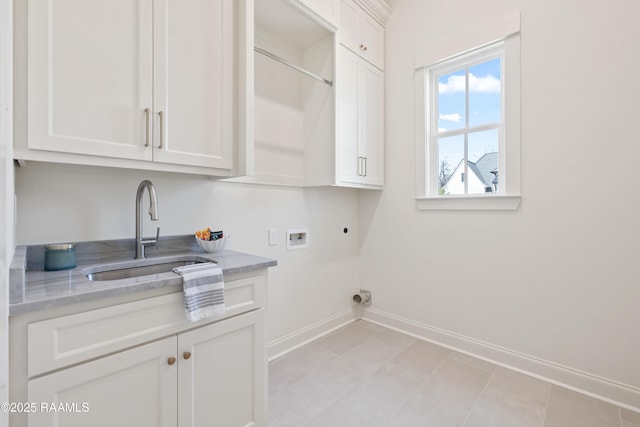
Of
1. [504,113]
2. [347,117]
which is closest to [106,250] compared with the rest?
[347,117]

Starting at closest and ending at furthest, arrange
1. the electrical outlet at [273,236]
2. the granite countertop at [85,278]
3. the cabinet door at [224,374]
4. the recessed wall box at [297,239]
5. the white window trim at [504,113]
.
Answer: the granite countertop at [85,278] < the cabinet door at [224,374] < the white window trim at [504,113] < the electrical outlet at [273,236] < the recessed wall box at [297,239]

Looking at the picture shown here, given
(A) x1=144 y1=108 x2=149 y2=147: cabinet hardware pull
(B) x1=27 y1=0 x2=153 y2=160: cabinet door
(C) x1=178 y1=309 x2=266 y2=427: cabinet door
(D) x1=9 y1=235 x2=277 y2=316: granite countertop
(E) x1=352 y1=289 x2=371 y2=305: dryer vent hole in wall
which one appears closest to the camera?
(D) x1=9 y1=235 x2=277 y2=316: granite countertop

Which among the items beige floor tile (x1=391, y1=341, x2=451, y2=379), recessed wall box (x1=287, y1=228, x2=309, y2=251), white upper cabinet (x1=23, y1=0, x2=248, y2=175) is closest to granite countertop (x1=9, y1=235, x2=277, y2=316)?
white upper cabinet (x1=23, y1=0, x2=248, y2=175)

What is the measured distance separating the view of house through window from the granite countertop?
1.80 m

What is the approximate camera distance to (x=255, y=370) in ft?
4.46

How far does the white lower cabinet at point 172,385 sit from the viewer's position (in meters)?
0.89

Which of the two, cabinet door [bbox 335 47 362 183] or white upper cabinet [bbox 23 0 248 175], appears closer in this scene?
white upper cabinet [bbox 23 0 248 175]

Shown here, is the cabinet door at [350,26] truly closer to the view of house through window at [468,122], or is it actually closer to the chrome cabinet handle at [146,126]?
the view of house through window at [468,122]

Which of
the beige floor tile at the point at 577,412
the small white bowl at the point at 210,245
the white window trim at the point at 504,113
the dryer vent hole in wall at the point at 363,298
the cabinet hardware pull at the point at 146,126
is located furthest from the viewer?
the dryer vent hole in wall at the point at 363,298

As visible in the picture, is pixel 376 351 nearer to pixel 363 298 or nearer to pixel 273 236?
pixel 363 298

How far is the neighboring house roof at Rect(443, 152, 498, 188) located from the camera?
7.21 feet

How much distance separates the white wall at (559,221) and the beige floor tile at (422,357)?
201 millimetres

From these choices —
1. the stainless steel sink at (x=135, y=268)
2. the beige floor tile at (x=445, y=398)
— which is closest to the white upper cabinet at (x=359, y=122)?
the stainless steel sink at (x=135, y=268)

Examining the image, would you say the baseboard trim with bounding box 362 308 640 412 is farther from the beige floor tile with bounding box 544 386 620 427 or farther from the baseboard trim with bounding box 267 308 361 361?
the baseboard trim with bounding box 267 308 361 361
